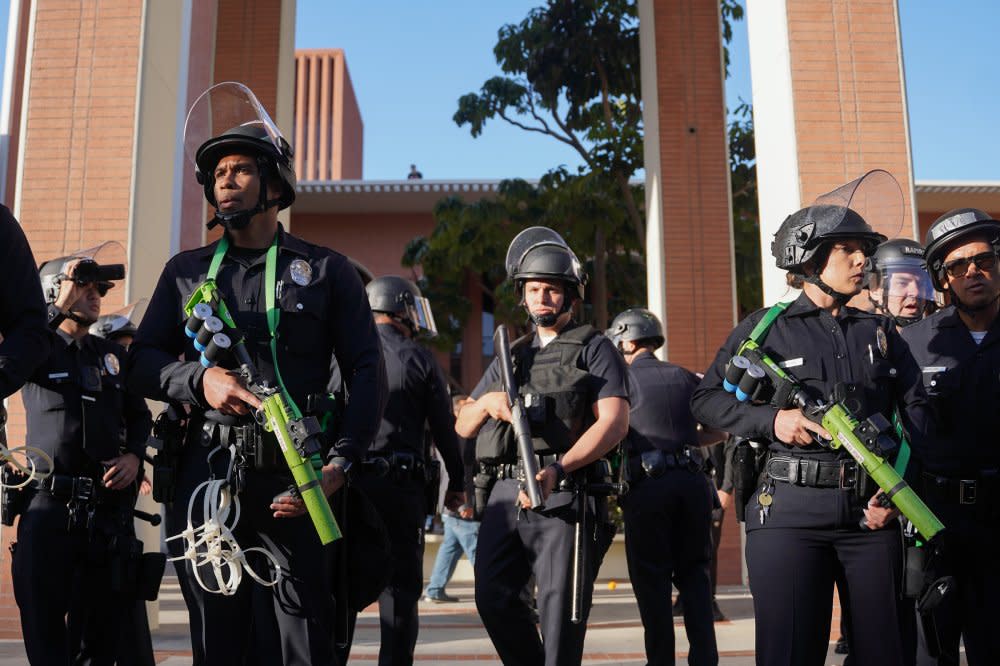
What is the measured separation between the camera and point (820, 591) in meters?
3.70

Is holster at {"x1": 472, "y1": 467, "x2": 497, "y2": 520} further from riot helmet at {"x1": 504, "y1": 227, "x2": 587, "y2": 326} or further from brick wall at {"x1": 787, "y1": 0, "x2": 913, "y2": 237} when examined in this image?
brick wall at {"x1": 787, "y1": 0, "x2": 913, "y2": 237}

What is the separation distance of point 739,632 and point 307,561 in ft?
18.9

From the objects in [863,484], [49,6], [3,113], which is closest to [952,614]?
[863,484]

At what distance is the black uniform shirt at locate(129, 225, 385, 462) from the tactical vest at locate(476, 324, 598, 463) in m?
1.18

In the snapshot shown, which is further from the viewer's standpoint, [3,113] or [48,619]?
[3,113]

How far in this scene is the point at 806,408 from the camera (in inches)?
148

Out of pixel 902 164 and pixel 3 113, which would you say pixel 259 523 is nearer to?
pixel 902 164

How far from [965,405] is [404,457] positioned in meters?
2.79

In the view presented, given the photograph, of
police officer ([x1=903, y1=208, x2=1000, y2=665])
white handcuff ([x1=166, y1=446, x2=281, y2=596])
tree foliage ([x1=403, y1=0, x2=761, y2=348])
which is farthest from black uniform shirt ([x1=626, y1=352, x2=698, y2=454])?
tree foliage ([x1=403, y1=0, x2=761, y2=348])

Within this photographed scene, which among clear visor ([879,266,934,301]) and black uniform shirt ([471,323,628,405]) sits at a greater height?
clear visor ([879,266,934,301])

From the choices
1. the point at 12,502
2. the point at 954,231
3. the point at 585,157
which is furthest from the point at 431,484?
the point at 585,157

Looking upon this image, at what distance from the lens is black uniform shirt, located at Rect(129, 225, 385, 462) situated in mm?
3406

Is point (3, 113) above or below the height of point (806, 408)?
above

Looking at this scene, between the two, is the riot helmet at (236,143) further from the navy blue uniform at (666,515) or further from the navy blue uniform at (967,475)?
the navy blue uniform at (967,475)
